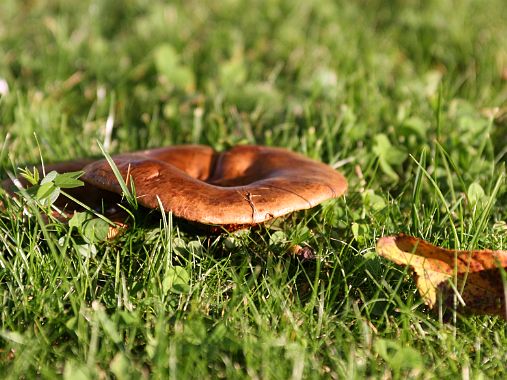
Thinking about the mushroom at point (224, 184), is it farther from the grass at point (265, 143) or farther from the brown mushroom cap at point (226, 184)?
the grass at point (265, 143)

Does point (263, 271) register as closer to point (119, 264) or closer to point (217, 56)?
point (119, 264)

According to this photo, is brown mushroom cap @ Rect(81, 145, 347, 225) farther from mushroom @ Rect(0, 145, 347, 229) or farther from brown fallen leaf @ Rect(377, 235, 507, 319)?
brown fallen leaf @ Rect(377, 235, 507, 319)

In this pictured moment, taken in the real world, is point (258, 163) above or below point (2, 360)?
above

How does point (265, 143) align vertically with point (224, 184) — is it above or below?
below

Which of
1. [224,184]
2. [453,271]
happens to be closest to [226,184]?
[224,184]

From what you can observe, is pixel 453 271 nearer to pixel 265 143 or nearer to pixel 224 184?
pixel 224 184

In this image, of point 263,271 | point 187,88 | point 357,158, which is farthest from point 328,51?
point 263,271
